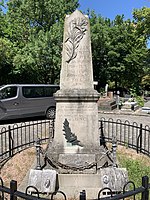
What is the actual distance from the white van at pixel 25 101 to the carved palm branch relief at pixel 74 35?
6972 millimetres

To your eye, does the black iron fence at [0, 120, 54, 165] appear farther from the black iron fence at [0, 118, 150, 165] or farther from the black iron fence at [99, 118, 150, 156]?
the black iron fence at [99, 118, 150, 156]

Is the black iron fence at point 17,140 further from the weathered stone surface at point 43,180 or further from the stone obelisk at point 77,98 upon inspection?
the weathered stone surface at point 43,180

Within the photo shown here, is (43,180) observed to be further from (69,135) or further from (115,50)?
(115,50)

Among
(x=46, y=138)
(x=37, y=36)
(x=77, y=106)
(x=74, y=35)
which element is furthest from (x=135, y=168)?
(x=37, y=36)

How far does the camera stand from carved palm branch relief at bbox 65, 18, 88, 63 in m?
5.89

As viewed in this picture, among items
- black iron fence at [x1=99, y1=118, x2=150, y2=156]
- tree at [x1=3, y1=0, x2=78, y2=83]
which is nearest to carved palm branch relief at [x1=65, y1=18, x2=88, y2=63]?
black iron fence at [x1=99, y1=118, x2=150, y2=156]

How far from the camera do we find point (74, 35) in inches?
232

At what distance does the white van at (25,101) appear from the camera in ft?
40.0

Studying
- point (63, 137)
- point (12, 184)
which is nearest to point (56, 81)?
point (63, 137)

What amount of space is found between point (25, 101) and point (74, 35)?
7217 millimetres

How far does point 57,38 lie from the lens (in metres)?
20.3

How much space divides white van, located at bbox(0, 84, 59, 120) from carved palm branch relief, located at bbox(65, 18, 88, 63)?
697 centimetres

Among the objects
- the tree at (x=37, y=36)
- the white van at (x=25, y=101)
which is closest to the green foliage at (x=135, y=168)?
the white van at (x=25, y=101)

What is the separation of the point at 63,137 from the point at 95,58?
19716 mm
